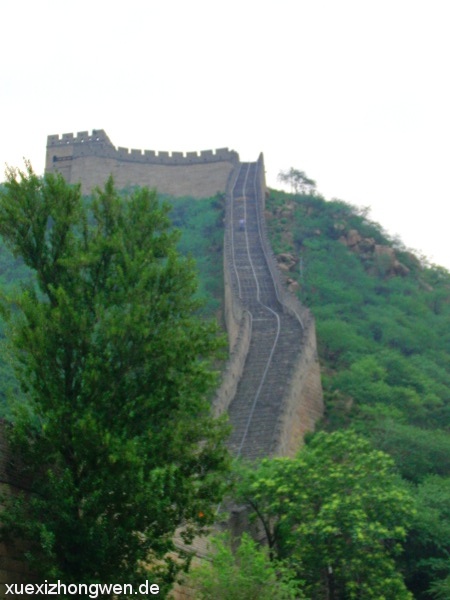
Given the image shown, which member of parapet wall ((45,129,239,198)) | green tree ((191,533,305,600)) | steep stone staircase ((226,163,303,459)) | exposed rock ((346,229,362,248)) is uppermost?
parapet wall ((45,129,239,198))

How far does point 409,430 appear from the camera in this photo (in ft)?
106

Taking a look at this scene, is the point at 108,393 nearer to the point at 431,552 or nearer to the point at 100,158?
the point at 431,552

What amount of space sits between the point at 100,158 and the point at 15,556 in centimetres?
5139

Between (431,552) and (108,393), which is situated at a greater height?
(108,393)

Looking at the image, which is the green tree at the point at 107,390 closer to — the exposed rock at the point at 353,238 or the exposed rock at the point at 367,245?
the exposed rock at the point at 367,245

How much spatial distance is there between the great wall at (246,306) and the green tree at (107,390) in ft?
2.46

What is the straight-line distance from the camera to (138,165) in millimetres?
65938

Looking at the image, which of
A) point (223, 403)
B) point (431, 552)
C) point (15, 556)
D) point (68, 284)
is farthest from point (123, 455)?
point (223, 403)

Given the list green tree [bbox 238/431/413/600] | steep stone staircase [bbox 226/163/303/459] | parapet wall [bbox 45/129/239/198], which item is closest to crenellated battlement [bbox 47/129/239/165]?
parapet wall [bbox 45/129/239/198]

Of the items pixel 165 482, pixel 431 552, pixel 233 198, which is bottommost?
pixel 431 552

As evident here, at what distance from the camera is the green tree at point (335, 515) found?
22141 millimetres

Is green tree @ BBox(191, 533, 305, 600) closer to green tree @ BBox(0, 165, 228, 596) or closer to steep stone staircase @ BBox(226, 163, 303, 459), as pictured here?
green tree @ BBox(0, 165, 228, 596)

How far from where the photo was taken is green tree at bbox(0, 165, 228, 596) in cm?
1559

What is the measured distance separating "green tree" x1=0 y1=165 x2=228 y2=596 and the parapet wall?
4722 centimetres
